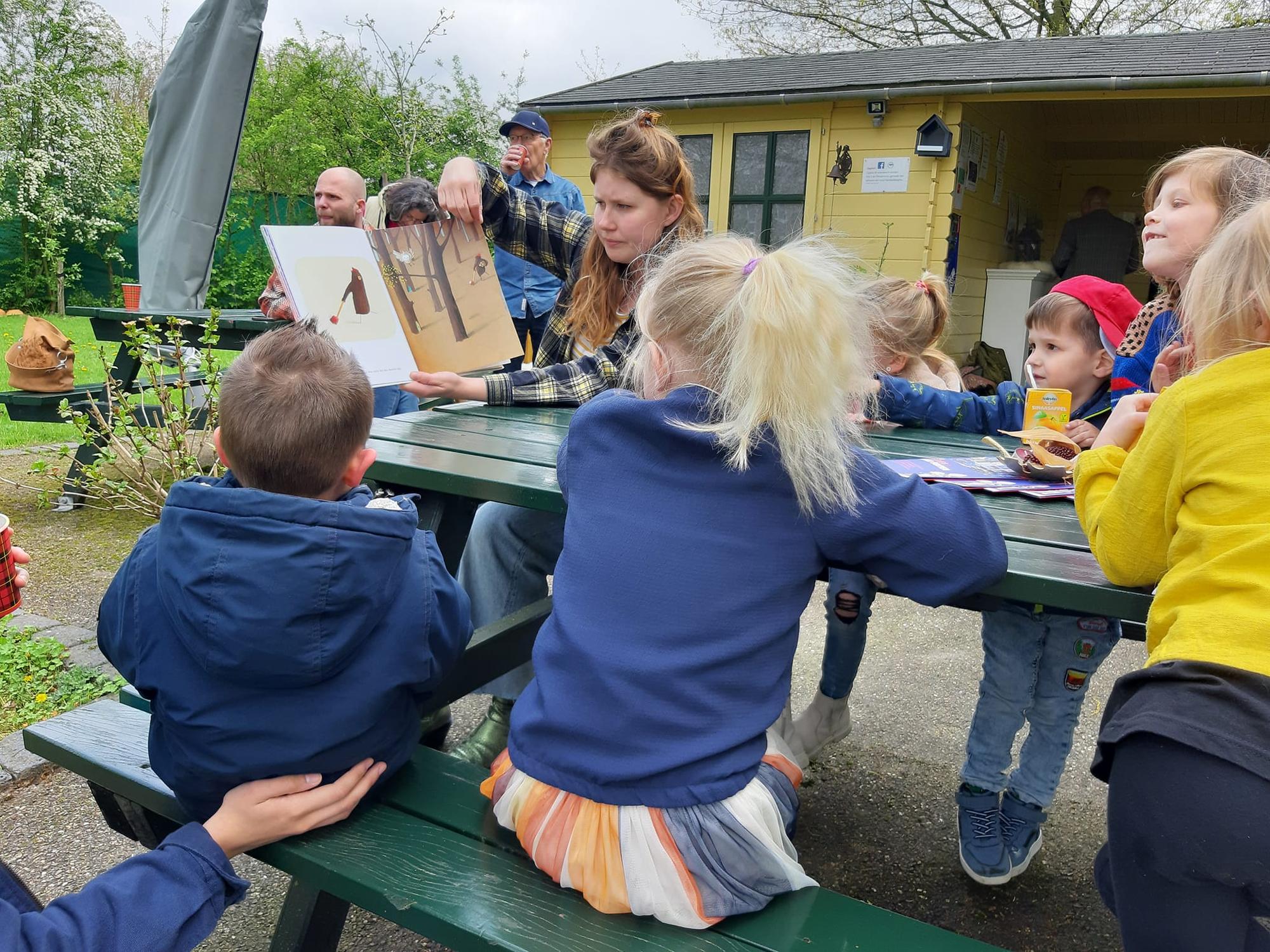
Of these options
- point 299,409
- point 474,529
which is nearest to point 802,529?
point 299,409

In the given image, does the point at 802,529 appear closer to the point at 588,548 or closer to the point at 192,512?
the point at 588,548

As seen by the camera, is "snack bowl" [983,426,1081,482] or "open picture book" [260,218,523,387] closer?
"snack bowl" [983,426,1081,482]

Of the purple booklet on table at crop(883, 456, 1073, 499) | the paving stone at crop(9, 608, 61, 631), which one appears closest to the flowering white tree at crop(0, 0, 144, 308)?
the paving stone at crop(9, 608, 61, 631)

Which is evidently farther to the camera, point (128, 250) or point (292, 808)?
point (128, 250)

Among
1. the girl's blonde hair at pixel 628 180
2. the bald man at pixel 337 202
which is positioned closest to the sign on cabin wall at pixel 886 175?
the bald man at pixel 337 202

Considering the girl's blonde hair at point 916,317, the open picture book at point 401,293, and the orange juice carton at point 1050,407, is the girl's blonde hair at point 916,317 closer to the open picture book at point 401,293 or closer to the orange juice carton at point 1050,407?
the orange juice carton at point 1050,407

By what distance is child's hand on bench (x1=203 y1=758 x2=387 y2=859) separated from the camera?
1351 millimetres

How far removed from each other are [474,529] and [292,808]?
1.15 metres

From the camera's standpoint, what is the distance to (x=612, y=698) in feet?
4.06

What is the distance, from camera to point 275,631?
128 centimetres

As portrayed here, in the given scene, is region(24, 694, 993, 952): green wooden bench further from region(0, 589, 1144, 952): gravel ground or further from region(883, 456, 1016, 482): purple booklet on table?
region(883, 456, 1016, 482): purple booklet on table

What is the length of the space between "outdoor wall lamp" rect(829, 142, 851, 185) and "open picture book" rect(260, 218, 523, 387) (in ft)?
21.6

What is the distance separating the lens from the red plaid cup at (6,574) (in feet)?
4.80

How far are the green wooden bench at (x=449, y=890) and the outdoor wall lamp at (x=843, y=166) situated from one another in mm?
7931
